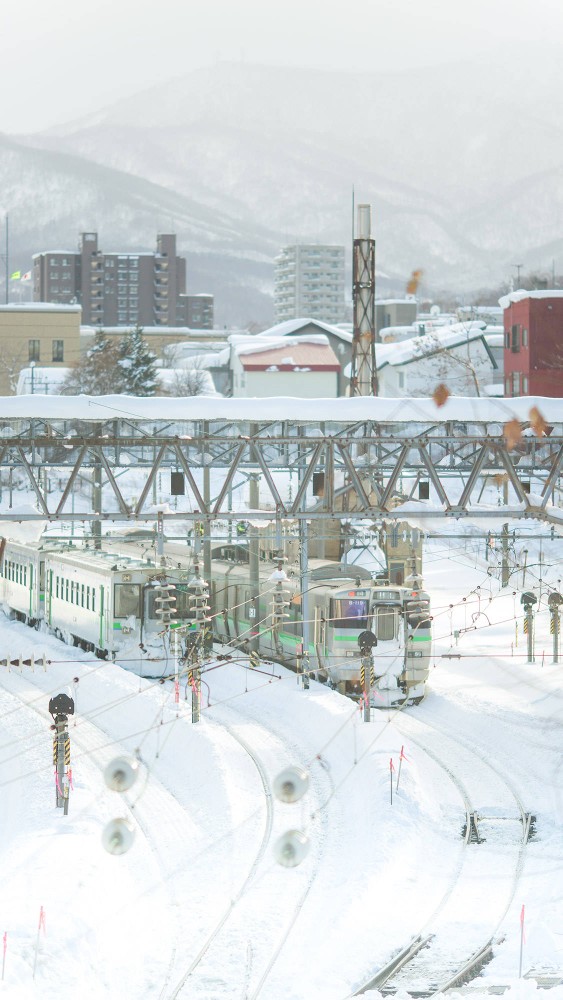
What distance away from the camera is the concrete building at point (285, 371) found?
8006 cm

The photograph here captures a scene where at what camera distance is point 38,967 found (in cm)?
1542

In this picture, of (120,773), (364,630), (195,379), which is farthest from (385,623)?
(195,379)

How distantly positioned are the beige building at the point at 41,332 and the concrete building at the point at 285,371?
60.7 feet

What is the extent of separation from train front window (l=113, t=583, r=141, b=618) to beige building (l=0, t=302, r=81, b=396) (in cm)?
6197

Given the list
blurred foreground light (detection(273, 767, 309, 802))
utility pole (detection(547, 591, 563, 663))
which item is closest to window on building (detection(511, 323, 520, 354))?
utility pole (detection(547, 591, 563, 663))

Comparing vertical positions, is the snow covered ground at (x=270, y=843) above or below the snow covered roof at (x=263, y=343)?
below

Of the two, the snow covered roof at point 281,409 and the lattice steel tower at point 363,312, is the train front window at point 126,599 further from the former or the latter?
the lattice steel tower at point 363,312

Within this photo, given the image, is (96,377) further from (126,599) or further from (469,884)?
(469,884)

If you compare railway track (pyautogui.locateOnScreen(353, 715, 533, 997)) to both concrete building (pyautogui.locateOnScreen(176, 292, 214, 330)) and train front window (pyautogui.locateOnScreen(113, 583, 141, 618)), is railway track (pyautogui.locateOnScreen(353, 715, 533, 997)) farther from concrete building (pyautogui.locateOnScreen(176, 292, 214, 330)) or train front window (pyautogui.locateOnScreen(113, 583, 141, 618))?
concrete building (pyautogui.locateOnScreen(176, 292, 214, 330))

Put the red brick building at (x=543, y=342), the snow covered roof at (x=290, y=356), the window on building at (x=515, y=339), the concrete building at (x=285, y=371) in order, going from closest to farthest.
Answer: the red brick building at (x=543, y=342)
the window on building at (x=515, y=339)
the concrete building at (x=285, y=371)
the snow covered roof at (x=290, y=356)

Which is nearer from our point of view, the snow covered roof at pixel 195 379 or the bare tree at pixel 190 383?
the bare tree at pixel 190 383

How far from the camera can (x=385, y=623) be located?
1246 inches

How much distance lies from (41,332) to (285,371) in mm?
24320

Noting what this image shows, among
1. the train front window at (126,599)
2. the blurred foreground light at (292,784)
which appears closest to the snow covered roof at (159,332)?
the train front window at (126,599)
